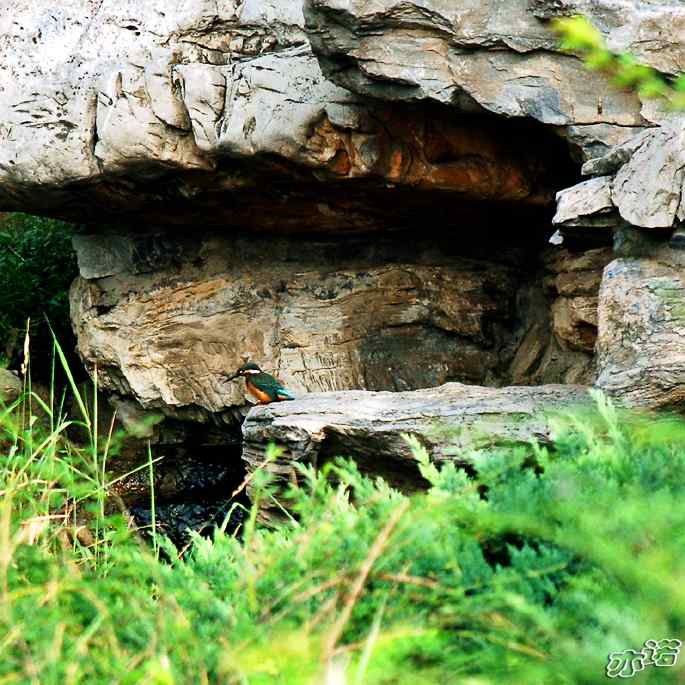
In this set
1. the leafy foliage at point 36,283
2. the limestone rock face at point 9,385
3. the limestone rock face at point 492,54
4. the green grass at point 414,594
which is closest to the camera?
the green grass at point 414,594

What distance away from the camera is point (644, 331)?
4602 mm

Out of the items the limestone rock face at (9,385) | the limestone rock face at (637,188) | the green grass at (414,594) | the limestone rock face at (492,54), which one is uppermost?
the limestone rock face at (492,54)

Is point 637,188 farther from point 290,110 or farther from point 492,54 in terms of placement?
point 290,110

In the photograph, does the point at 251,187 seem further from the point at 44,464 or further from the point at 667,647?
the point at 667,647

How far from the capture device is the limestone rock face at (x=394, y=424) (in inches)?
183

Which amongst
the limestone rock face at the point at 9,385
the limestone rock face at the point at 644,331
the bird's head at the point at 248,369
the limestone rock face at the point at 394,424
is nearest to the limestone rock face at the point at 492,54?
the limestone rock face at the point at 644,331

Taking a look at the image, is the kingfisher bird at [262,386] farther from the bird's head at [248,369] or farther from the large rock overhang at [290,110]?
the large rock overhang at [290,110]

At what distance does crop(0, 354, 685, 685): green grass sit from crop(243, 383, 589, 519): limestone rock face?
1891mm

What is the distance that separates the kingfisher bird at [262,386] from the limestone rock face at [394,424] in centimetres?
120

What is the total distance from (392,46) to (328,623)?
13.0 ft

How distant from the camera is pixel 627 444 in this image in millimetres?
2789

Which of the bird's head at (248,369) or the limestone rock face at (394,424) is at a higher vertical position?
the limestone rock face at (394,424)

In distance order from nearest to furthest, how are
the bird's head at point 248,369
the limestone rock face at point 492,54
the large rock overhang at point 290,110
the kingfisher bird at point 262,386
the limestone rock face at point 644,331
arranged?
the limestone rock face at point 644,331
the limestone rock face at point 492,54
the large rock overhang at point 290,110
the kingfisher bird at point 262,386
the bird's head at point 248,369

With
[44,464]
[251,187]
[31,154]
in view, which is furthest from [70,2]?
[44,464]
